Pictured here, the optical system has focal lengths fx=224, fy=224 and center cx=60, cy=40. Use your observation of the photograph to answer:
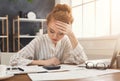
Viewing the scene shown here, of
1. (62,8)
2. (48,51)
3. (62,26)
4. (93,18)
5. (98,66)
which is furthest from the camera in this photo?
(93,18)

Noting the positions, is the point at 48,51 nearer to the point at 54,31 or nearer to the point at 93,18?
the point at 54,31

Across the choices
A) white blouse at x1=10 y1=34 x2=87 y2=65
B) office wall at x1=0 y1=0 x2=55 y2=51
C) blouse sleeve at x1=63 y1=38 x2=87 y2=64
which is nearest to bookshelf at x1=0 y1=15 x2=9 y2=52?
office wall at x1=0 y1=0 x2=55 y2=51

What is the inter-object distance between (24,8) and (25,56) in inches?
131

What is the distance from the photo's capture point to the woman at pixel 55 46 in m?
1.75

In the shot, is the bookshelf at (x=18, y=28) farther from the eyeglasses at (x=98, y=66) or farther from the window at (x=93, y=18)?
the eyeglasses at (x=98, y=66)

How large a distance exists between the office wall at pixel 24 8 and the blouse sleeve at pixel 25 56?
3103mm

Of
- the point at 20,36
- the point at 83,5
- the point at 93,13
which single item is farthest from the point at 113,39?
the point at 20,36

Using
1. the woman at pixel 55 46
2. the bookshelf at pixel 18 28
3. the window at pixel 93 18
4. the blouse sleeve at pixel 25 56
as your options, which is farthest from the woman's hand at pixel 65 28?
the bookshelf at pixel 18 28

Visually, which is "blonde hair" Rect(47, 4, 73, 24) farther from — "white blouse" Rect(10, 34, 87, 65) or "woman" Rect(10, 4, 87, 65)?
"white blouse" Rect(10, 34, 87, 65)

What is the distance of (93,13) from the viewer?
10.6 feet

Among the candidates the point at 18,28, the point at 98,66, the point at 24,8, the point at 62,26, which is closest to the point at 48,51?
the point at 62,26

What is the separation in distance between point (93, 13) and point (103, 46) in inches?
37.7

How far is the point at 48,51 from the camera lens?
2041 millimetres

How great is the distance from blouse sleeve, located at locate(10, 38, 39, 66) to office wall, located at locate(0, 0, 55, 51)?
310 centimetres
